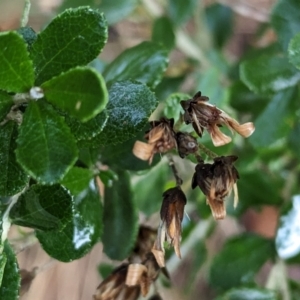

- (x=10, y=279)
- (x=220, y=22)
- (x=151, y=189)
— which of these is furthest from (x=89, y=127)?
(x=220, y=22)

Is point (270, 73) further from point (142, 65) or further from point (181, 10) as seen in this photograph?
point (181, 10)

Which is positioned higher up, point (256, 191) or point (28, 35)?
point (28, 35)

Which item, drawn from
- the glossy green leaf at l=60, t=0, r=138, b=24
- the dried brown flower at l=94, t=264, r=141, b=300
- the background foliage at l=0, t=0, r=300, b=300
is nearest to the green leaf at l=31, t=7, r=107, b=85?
the background foliage at l=0, t=0, r=300, b=300

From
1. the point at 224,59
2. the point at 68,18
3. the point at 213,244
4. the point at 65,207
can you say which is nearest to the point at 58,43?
the point at 68,18

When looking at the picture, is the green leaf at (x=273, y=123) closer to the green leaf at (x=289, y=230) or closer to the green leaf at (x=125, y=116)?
the green leaf at (x=289, y=230)

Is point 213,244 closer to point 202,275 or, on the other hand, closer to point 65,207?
point 202,275

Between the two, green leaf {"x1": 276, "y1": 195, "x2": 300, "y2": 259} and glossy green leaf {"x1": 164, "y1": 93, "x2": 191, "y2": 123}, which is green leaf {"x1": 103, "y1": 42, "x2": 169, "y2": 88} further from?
green leaf {"x1": 276, "y1": 195, "x2": 300, "y2": 259}
